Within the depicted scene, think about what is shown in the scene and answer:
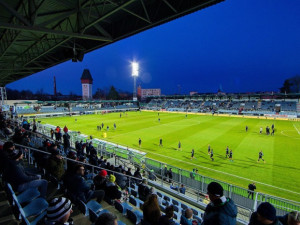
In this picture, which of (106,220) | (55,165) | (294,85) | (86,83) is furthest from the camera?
(86,83)

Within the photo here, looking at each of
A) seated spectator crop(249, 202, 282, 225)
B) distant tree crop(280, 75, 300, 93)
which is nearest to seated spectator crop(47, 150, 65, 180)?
seated spectator crop(249, 202, 282, 225)

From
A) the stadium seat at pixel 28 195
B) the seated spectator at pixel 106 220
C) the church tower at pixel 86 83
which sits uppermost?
the church tower at pixel 86 83

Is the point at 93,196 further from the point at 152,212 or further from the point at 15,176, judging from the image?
the point at 152,212

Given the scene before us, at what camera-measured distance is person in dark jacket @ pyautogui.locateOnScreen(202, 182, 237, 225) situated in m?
2.45

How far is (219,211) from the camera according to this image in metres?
2.51

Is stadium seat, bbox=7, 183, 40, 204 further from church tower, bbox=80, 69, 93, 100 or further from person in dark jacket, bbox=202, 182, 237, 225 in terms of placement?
church tower, bbox=80, 69, 93, 100

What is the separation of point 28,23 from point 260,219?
756 cm

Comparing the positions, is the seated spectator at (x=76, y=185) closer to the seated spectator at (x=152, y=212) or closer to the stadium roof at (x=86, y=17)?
the seated spectator at (x=152, y=212)

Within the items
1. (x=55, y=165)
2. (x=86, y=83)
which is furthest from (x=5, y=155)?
(x=86, y=83)

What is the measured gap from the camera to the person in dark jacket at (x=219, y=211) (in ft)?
8.04

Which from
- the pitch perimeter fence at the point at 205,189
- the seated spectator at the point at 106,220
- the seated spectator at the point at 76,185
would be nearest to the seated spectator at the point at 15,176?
the seated spectator at the point at 76,185

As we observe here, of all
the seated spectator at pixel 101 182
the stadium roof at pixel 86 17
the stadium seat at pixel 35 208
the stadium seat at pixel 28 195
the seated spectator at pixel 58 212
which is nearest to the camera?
the seated spectator at pixel 58 212

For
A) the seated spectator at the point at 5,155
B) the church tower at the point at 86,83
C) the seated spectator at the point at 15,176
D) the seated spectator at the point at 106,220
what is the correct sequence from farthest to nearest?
the church tower at the point at 86,83
the seated spectator at the point at 5,155
the seated spectator at the point at 15,176
the seated spectator at the point at 106,220

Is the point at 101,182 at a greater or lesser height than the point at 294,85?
lesser
